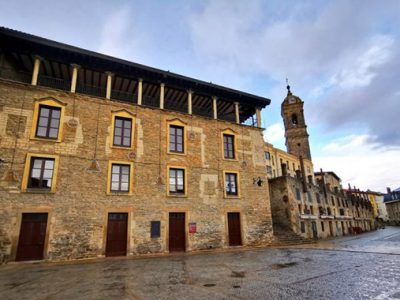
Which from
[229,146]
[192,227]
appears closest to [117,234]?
[192,227]

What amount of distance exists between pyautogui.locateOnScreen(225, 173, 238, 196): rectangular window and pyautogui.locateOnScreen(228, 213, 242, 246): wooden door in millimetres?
1484

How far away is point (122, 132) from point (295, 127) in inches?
1548

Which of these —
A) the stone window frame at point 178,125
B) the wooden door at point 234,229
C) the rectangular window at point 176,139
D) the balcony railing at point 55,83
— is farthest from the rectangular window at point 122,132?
the wooden door at point 234,229

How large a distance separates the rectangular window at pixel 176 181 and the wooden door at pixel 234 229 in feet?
12.8

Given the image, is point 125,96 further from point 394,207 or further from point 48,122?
point 394,207

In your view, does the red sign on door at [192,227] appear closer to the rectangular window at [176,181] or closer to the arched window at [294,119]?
the rectangular window at [176,181]

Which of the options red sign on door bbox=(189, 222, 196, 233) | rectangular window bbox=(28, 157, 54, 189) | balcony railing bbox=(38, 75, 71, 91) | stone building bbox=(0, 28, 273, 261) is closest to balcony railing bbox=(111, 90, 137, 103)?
stone building bbox=(0, 28, 273, 261)

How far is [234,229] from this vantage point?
1605cm

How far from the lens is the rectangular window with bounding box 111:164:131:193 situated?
1335 centimetres

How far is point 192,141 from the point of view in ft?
53.3

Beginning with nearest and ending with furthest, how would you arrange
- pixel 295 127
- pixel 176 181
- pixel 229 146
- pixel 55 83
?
1. pixel 176 181
2. pixel 55 83
3. pixel 229 146
4. pixel 295 127

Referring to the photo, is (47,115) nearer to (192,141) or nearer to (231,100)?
(192,141)

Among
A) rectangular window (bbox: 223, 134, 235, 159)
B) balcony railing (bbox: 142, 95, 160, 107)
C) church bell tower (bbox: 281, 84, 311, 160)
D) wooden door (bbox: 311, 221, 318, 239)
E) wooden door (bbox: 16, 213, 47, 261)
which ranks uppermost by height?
church bell tower (bbox: 281, 84, 311, 160)

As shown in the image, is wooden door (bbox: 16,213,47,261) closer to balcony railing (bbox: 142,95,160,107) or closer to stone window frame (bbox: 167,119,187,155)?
stone window frame (bbox: 167,119,187,155)
